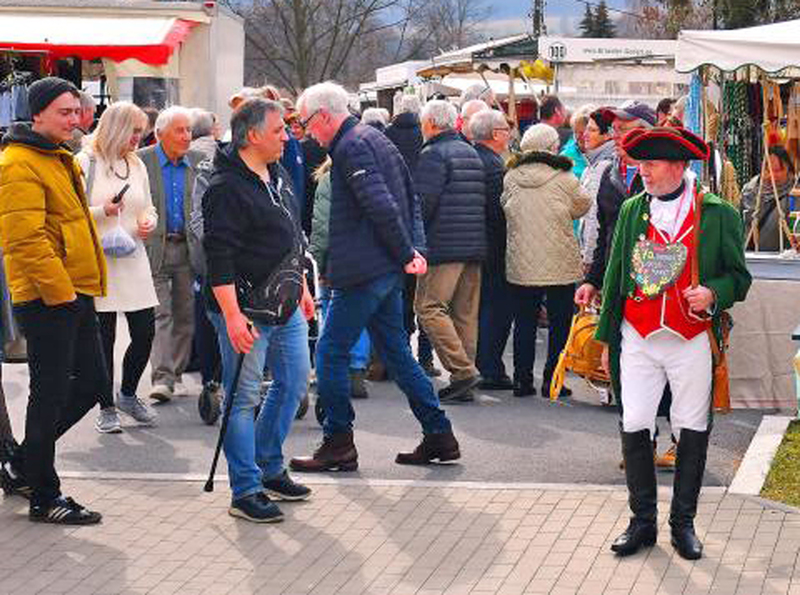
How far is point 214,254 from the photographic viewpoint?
7066 millimetres

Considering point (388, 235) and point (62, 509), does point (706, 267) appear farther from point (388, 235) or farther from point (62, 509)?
point (62, 509)

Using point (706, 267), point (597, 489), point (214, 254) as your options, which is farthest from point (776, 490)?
point (214, 254)

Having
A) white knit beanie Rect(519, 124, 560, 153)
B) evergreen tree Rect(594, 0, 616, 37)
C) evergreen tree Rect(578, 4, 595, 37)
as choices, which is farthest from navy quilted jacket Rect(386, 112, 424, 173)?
evergreen tree Rect(578, 4, 595, 37)

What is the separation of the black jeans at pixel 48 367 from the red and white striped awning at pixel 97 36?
9.57 metres

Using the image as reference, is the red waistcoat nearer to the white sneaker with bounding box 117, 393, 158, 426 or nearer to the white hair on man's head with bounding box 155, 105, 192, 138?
the white sneaker with bounding box 117, 393, 158, 426

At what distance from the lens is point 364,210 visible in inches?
312

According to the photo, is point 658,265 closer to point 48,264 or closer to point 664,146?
point 664,146

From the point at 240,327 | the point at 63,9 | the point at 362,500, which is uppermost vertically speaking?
the point at 63,9

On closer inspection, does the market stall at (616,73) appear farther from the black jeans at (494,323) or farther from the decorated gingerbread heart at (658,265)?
the decorated gingerbread heart at (658,265)

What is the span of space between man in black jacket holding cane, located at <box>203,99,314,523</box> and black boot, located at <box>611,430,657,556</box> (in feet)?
5.10

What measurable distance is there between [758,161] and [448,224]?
316 centimetres

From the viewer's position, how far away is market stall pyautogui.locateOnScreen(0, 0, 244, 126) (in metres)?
17.0

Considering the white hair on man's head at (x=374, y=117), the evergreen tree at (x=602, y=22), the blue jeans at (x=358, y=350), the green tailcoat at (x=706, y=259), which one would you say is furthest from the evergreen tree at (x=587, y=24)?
the green tailcoat at (x=706, y=259)

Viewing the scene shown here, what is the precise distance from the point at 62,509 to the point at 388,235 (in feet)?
6.44
